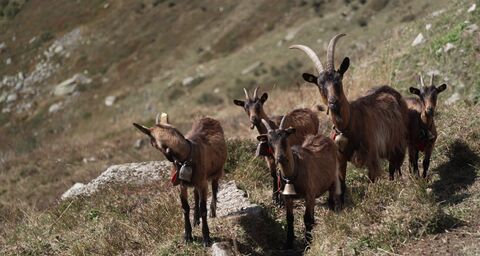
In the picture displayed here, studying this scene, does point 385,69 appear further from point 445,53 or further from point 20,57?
point 20,57

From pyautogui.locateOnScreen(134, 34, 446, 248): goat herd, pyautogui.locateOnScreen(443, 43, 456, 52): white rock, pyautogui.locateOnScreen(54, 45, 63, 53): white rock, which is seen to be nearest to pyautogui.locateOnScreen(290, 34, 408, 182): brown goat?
pyautogui.locateOnScreen(134, 34, 446, 248): goat herd

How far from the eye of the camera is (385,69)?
15.8 meters

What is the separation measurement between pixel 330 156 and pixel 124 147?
52.6ft

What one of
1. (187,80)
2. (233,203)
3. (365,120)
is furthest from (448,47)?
(187,80)

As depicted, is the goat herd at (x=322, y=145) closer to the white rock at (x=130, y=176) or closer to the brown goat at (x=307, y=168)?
the brown goat at (x=307, y=168)

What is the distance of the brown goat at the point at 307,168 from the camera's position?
24.1 feet

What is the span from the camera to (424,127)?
30.6 ft

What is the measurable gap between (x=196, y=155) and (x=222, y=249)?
1.22m

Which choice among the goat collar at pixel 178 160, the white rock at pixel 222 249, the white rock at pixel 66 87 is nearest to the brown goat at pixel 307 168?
the white rock at pixel 222 249

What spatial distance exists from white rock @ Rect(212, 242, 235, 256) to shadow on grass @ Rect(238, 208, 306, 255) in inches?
8.5

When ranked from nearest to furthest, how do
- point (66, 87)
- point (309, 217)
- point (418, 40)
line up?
point (309, 217) → point (418, 40) → point (66, 87)

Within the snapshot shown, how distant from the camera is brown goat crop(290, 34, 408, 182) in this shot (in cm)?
809

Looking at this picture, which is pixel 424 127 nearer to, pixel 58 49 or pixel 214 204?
pixel 214 204

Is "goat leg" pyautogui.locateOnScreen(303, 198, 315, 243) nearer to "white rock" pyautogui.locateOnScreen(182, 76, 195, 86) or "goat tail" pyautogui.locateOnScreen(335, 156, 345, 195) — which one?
"goat tail" pyautogui.locateOnScreen(335, 156, 345, 195)
